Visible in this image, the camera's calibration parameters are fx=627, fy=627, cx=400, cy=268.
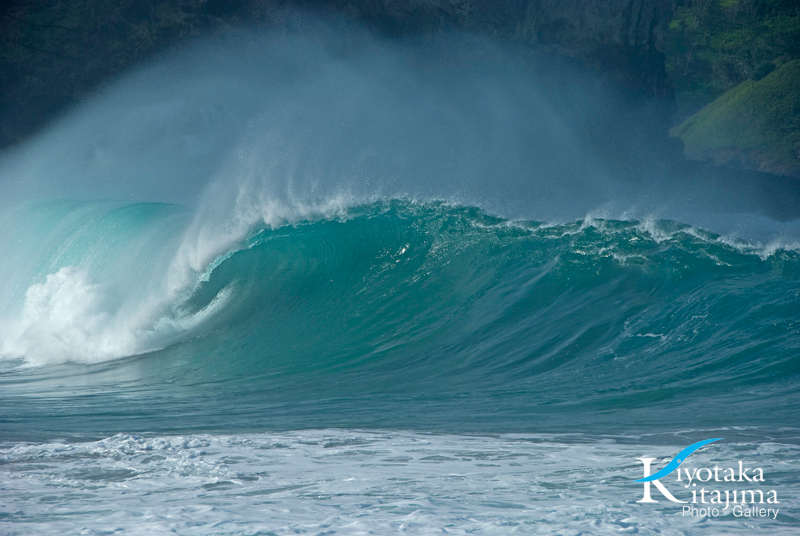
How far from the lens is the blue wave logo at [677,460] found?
9.92 feet

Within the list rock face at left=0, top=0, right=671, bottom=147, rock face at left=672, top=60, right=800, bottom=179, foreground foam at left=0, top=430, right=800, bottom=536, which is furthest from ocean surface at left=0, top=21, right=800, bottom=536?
rock face at left=672, top=60, right=800, bottom=179

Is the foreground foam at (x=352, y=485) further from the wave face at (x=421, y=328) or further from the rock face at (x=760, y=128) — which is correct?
the rock face at (x=760, y=128)

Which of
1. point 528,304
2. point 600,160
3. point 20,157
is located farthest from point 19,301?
point 600,160

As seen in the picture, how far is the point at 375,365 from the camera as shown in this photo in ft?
19.7

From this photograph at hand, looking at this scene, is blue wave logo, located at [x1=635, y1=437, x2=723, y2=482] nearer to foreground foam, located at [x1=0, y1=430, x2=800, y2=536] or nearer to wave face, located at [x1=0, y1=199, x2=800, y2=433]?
foreground foam, located at [x1=0, y1=430, x2=800, y2=536]

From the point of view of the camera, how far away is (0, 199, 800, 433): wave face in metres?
4.63

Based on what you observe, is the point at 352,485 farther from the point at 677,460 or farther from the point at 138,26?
the point at 138,26

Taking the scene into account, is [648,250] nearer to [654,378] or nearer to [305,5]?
[654,378]

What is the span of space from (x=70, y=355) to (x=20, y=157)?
40.4ft

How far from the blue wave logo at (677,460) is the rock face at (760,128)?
2098cm

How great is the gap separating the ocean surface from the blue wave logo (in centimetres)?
6

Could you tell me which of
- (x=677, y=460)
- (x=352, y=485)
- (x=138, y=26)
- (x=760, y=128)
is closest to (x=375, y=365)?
(x=352, y=485)

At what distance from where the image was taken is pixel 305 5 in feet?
61.9

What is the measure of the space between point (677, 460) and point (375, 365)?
3.22m
